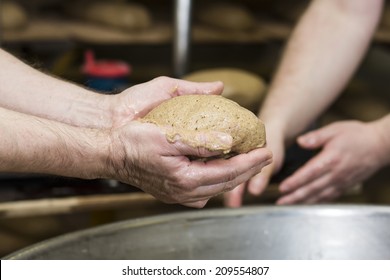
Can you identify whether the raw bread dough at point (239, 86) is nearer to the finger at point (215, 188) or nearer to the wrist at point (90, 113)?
the wrist at point (90, 113)

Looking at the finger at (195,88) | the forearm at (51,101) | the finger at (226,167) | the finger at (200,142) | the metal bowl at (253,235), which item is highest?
the finger at (195,88)

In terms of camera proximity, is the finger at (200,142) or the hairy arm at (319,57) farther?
the hairy arm at (319,57)

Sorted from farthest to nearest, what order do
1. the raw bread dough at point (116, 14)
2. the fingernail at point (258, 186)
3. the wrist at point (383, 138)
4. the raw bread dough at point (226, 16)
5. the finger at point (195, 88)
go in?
1. the raw bread dough at point (226, 16)
2. the raw bread dough at point (116, 14)
3. the wrist at point (383, 138)
4. the fingernail at point (258, 186)
5. the finger at point (195, 88)

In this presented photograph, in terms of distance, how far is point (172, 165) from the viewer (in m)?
0.94

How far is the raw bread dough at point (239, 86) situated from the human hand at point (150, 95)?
78 cm

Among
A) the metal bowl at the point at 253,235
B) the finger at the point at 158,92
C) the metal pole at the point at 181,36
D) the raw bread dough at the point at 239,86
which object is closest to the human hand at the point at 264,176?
the metal bowl at the point at 253,235

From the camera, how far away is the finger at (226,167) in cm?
95

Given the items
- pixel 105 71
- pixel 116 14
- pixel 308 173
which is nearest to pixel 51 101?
pixel 308 173

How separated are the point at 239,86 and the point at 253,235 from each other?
82 centimetres

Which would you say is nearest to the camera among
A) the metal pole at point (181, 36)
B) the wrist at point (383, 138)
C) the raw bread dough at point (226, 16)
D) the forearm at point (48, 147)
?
the forearm at point (48, 147)

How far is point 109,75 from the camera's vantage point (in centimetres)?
194

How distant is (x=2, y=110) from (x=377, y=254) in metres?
0.59

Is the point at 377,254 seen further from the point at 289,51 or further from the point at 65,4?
the point at 65,4

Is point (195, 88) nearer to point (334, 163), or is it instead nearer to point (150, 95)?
point (150, 95)
